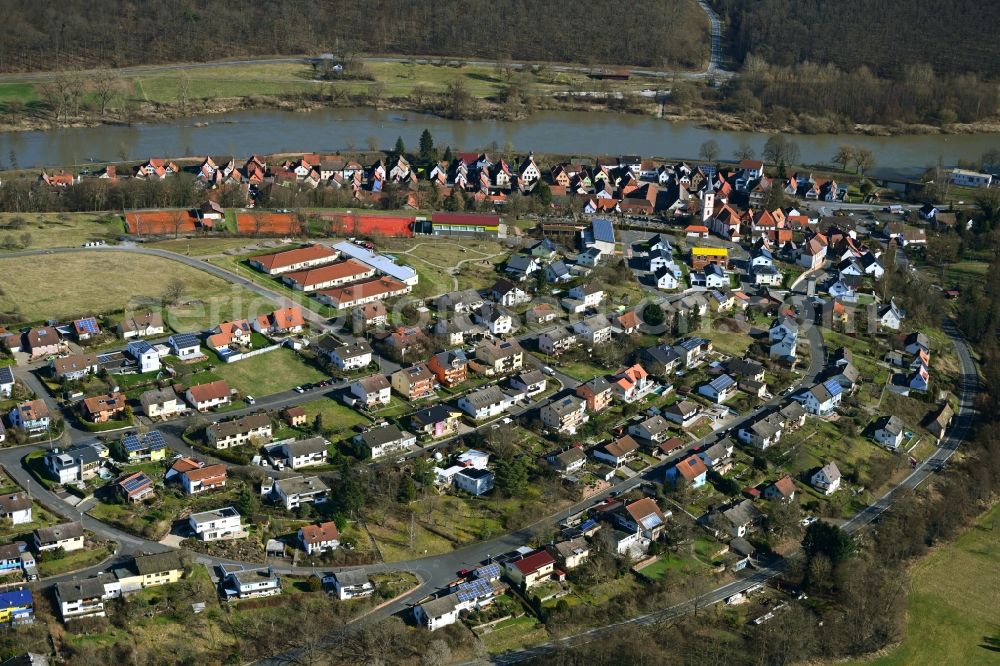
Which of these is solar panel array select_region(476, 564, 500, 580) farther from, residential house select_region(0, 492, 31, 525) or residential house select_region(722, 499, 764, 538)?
residential house select_region(0, 492, 31, 525)

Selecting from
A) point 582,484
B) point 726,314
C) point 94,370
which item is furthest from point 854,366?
point 94,370

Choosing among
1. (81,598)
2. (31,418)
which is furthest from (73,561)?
(31,418)

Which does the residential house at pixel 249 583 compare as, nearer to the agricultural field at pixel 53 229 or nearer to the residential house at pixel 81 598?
the residential house at pixel 81 598

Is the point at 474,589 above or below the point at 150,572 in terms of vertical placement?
below

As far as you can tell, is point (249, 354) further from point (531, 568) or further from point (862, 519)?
point (862, 519)

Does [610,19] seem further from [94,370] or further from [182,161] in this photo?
[94,370]

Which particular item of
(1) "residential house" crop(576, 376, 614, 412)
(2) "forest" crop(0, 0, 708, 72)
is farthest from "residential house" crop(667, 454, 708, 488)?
(2) "forest" crop(0, 0, 708, 72)

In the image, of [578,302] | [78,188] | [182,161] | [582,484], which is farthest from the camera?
[182,161]
